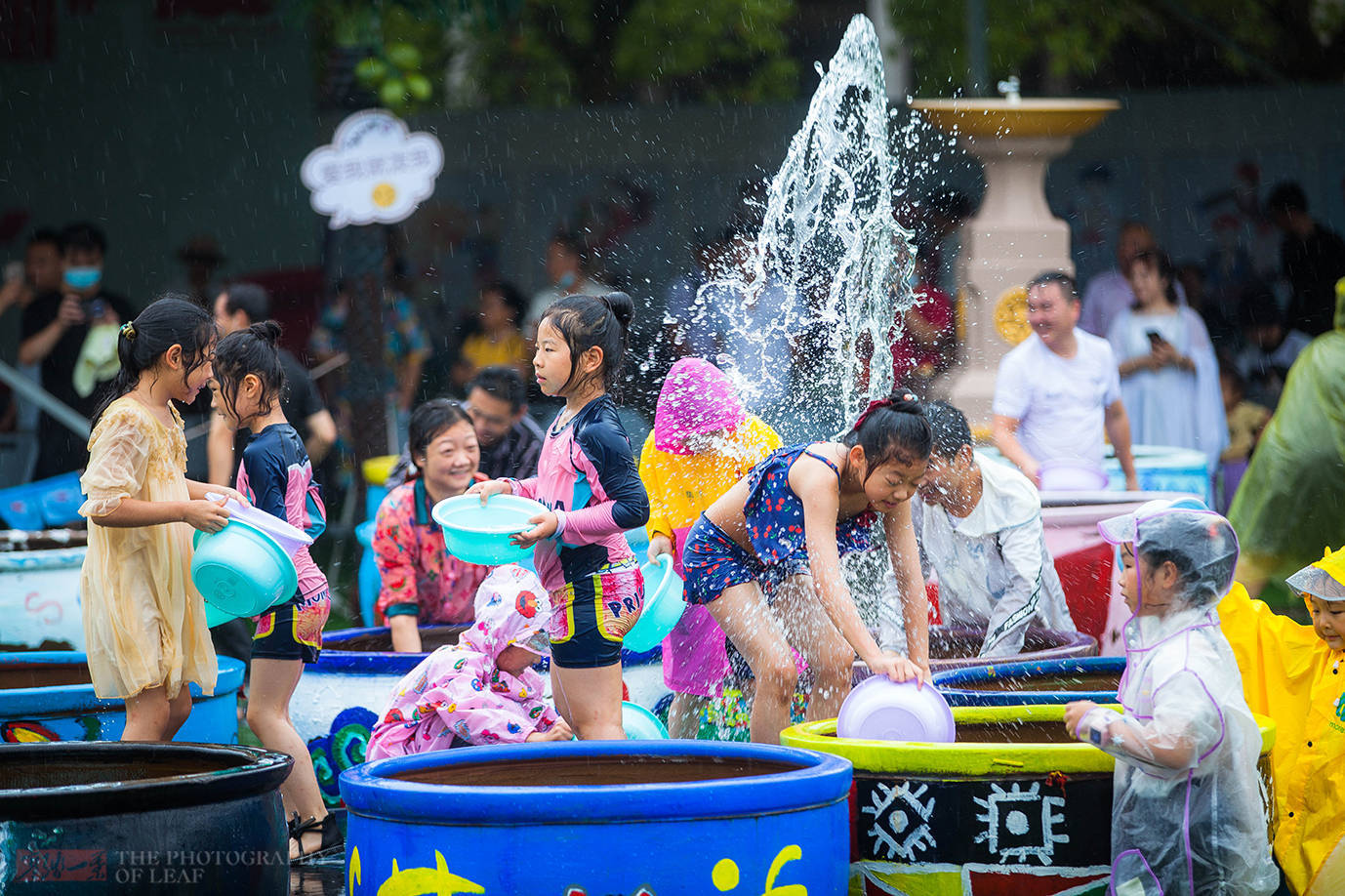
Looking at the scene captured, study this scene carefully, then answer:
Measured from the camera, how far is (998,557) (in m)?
5.58

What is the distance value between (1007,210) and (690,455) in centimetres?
480

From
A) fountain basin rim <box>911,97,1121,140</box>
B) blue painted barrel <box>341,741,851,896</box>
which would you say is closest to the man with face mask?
fountain basin rim <box>911,97,1121,140</box>

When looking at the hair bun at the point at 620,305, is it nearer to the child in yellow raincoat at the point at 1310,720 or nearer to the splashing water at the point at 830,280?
the splashing water at the point at 830,280

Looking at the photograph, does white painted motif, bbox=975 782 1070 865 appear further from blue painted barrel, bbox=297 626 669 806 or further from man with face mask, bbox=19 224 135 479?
man with face mask, bbox=19 224 135 479

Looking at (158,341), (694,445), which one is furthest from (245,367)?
(694,445)

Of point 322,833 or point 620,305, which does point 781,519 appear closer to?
point 620,305

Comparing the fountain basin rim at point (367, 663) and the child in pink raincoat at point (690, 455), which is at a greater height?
the child in pink raincoat at point (690, 455)

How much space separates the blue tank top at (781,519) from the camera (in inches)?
182

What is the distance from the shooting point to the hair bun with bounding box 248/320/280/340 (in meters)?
5.26

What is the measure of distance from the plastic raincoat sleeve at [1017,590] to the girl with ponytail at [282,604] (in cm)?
222

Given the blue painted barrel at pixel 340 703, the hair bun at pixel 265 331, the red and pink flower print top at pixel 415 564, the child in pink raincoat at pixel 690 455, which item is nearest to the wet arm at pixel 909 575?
the child in pink raincoat at pixel 690 455

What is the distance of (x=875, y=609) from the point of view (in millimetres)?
5777

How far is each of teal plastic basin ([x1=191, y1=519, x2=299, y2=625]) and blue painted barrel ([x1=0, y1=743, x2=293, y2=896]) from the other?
0.96 metres

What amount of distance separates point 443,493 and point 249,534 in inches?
58.1
